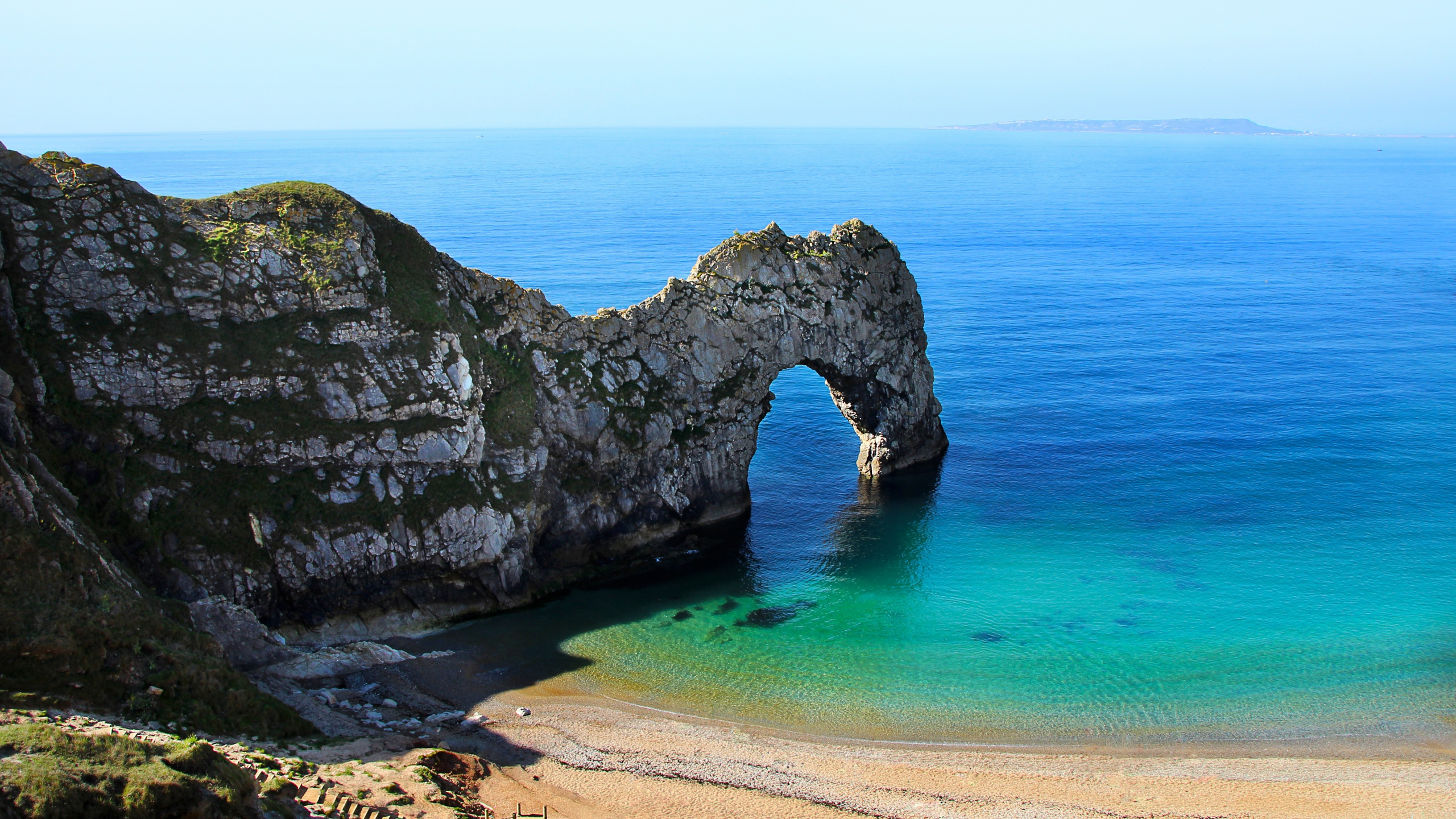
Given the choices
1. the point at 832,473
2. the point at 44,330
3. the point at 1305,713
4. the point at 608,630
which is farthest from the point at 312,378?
the point at 1305,713

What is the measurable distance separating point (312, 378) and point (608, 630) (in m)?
17.3

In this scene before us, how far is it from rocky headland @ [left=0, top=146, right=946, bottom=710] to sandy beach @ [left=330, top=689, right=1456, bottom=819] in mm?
9198

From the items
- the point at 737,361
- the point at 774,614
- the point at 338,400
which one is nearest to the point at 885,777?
the point at 774,614

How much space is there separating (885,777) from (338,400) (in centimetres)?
Result: 2761

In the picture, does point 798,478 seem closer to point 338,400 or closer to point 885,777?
point 885,777

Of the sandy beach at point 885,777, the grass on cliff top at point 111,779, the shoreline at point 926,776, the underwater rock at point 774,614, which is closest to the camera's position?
the grass on cliff top at point 111,779

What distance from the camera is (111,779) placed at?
22.3 metres

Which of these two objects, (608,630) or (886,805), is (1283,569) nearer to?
(886,805)

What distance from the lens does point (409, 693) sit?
37.2 meters

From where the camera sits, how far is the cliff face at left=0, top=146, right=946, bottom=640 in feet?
125

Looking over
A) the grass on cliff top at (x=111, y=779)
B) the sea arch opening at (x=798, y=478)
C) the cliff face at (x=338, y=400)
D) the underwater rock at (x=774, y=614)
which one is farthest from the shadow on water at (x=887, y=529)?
the grass on cliff top at (x=111, y=779)

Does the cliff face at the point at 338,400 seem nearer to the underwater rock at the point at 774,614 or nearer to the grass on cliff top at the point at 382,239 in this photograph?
the grass on cliff top at the point at 382,239

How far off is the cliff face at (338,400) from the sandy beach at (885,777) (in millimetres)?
9978

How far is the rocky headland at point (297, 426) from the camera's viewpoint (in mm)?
35031
